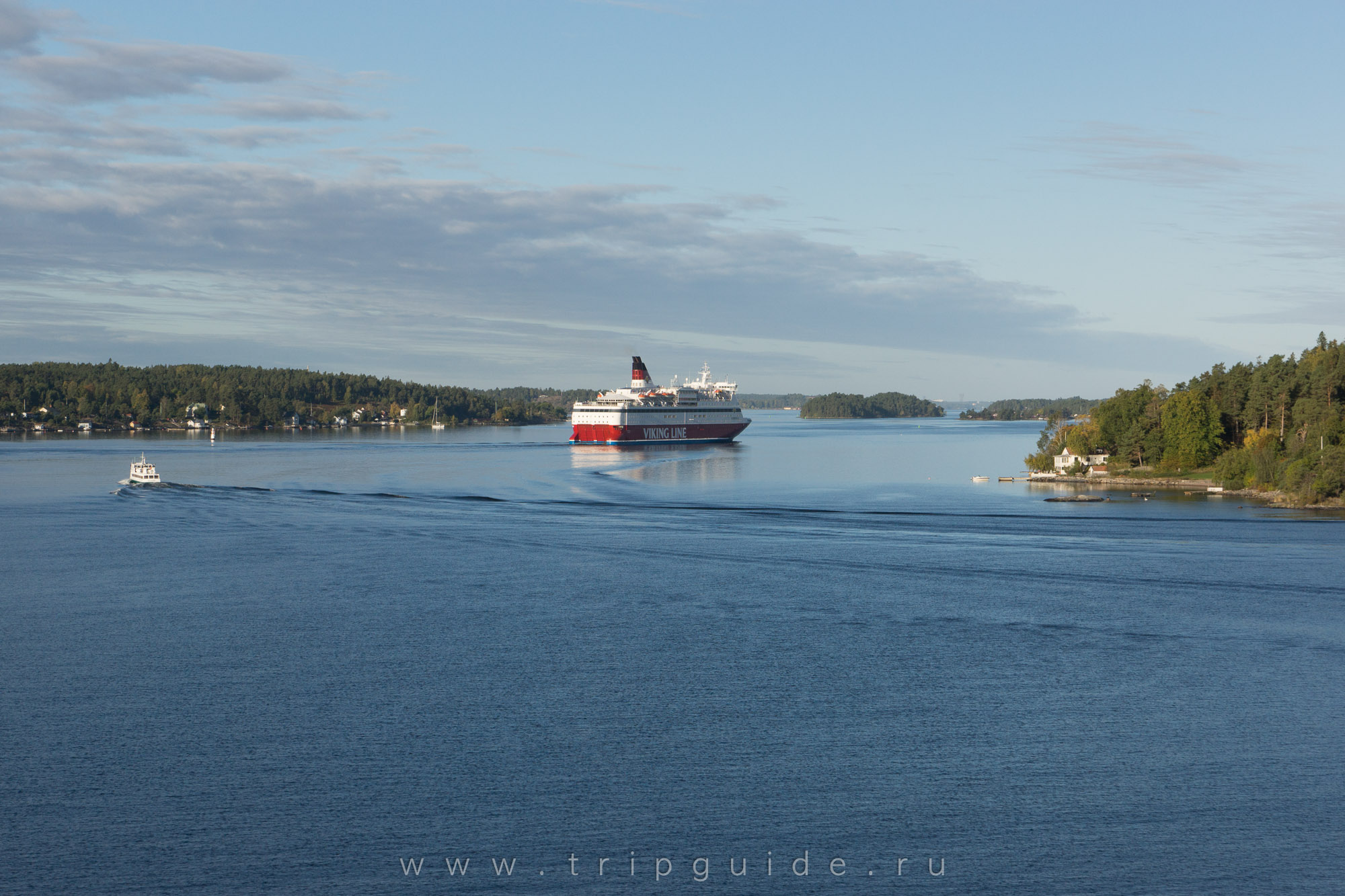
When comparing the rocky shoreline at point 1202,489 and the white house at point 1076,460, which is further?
the white house at point 1076,460

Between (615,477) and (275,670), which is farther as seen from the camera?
(615,477)

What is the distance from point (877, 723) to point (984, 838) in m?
3.98

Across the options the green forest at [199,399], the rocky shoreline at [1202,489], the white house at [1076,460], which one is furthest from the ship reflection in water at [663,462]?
the green forest at [199,399]

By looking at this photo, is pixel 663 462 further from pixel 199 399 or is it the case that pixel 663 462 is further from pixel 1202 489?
pixel 199 399

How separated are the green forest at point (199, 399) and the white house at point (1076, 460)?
407 feet

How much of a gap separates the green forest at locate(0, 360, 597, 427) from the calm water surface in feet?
430

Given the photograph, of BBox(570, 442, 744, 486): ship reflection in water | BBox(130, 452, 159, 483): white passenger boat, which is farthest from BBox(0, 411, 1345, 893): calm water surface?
BBox(570, 442, 744, 486): ship reflection in water

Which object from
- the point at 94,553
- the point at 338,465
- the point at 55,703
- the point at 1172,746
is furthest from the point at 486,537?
the point at 338,465

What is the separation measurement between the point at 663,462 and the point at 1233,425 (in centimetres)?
4033

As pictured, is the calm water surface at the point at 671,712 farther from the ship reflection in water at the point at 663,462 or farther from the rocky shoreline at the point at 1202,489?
the ship reflection in water at the point at 663,462

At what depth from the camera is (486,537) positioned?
37281 mm

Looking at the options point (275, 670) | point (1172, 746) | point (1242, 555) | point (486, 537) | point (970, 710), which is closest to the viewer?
point (1172, 746)

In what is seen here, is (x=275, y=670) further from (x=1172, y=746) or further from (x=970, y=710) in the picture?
(x=1172, y=746)

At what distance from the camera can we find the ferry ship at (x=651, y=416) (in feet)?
351
